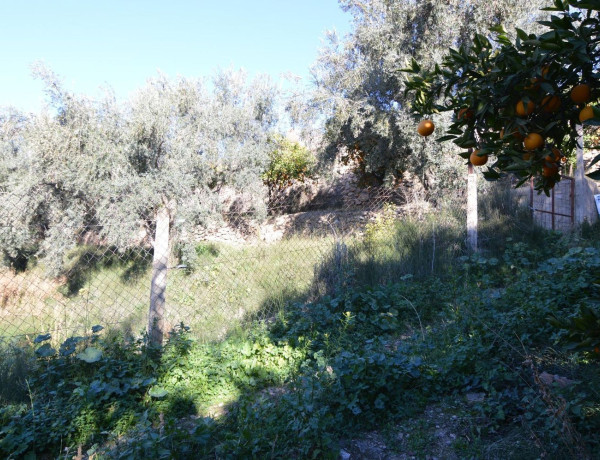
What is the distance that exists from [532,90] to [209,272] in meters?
5.28

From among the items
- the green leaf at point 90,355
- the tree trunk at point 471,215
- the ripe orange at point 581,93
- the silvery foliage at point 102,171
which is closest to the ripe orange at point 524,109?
the ripe orange at point 581,93

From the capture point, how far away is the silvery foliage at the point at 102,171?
29.3 ft

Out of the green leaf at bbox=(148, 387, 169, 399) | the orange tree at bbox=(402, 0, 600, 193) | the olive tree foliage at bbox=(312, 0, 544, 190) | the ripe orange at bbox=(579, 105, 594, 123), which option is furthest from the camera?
the olive tree foliage at bbox=(312, 0, 544, 190)

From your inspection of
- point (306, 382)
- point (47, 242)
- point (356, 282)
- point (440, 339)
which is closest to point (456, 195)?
point (356, 282)

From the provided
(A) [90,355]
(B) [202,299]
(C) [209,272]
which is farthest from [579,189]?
(A) [90,355]

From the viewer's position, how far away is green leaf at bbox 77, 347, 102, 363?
3.72 meters

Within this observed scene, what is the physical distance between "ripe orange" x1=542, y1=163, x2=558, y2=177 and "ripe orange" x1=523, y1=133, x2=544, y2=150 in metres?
0.11

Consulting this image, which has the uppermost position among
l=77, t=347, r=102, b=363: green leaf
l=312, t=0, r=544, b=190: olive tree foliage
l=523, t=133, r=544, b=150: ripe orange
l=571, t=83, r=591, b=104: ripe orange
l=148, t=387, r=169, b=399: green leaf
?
l=312, t=0, r=544, b=190: olive tree foliage

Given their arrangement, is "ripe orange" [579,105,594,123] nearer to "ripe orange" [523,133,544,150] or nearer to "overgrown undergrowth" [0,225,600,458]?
"ripe orange" [523,133,544,150]

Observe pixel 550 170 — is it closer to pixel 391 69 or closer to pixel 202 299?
pixel 202 299

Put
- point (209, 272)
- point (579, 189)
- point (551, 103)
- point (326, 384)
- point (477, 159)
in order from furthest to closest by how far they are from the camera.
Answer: point (579, 189) → point (209, 272) → point (326, 384) → point (477, 159) → point (551, 103)

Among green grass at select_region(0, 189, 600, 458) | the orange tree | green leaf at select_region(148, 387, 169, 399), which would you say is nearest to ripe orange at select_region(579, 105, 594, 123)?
the orange tree

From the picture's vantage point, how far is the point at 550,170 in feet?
6.06

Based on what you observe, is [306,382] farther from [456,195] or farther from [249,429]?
[456,195]
